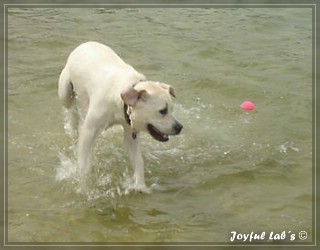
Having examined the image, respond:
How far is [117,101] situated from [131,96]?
0.39m

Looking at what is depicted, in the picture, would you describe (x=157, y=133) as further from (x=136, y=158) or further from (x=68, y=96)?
(x=68, y=96)

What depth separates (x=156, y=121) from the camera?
5.80 metres

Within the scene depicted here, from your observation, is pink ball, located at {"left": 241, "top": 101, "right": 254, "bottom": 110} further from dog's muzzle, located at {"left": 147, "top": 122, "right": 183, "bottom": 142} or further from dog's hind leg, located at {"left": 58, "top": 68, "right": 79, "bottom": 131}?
dog's muzzle, located at {"left": 147, "top": 122, "right": 183, "bottom": 142}

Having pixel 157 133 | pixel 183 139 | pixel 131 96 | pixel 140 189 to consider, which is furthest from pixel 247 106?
pixel 131 96

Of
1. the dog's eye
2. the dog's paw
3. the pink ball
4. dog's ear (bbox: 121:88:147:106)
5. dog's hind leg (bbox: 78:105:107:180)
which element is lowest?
the dog's paw

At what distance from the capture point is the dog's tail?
282 inches

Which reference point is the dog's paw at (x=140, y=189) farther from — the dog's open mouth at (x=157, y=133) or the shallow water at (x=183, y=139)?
the dog's open mouth at (x=157, y=133)

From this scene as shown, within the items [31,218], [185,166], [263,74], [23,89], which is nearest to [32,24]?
[23,89]

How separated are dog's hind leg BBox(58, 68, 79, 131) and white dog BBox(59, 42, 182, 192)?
0.21m

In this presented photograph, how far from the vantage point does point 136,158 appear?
20.9 feet

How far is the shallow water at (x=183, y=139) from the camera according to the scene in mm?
5828

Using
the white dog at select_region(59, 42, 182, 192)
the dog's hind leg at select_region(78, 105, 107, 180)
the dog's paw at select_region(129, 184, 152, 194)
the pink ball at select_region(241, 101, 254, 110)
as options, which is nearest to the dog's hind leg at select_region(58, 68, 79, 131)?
the white dog at select_region(59, 42, 182, 192)
